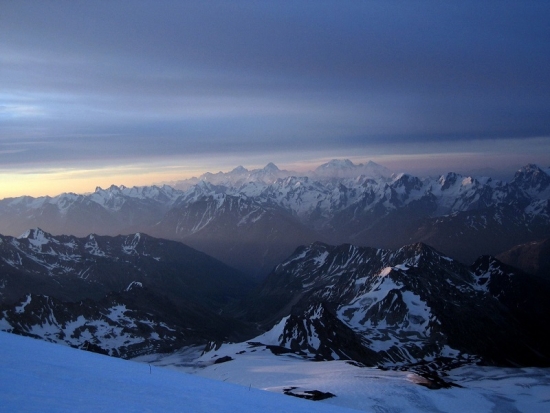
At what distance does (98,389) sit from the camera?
14.9m

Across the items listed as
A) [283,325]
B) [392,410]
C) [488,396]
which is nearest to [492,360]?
[283,325]

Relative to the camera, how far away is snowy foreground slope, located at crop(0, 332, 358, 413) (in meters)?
12.9

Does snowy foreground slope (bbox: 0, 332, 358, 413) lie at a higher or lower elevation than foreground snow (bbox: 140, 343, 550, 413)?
higher

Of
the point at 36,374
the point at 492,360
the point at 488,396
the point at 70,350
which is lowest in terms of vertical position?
the point at 492,360

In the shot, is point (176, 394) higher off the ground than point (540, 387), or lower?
higher

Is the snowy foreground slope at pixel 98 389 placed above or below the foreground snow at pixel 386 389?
above

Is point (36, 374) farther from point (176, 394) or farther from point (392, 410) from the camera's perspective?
point (392, 410)

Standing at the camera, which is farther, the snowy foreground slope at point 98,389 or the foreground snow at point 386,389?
the foreground snow at point 386,389

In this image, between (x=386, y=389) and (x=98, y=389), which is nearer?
(x=98, y=389)

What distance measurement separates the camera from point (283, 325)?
18400cm

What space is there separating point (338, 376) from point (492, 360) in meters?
152

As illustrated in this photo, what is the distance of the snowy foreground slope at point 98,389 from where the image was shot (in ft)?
42.3

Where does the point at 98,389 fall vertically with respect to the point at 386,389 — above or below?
above

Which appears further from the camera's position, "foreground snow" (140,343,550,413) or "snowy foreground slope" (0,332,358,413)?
"foreground snow" (140,343,550,413)
